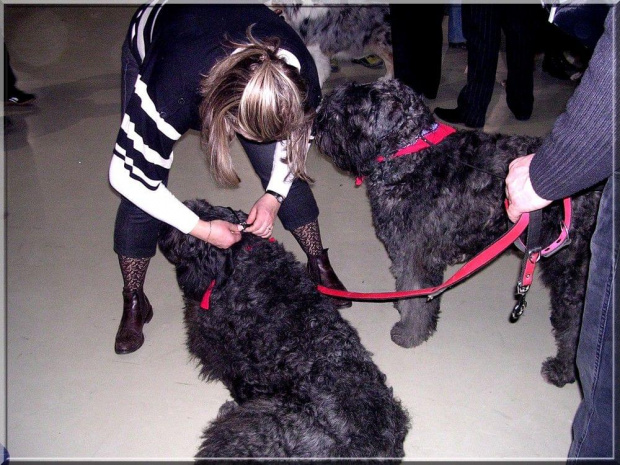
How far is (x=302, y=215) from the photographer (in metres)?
2.72

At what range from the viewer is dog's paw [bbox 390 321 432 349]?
8.67ft

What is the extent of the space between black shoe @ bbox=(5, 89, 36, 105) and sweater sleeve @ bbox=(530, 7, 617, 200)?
5.11 metres

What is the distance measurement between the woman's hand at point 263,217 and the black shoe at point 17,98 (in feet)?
12.8

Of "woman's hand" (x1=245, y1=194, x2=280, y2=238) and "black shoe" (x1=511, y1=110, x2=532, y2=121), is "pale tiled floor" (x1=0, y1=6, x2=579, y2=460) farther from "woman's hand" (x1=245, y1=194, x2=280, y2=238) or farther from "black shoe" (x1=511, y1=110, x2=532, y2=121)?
"black shoe" (x1=511, y1=110, x2=532, y2=121)

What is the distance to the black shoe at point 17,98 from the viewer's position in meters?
5.03

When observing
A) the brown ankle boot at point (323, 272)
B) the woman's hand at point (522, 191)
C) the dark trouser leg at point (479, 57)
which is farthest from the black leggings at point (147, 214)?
the dark trouser leg at point (479, 57)

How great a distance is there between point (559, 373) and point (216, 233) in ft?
5.70

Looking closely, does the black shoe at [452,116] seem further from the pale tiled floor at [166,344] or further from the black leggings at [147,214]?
the black leggings at [147,214]

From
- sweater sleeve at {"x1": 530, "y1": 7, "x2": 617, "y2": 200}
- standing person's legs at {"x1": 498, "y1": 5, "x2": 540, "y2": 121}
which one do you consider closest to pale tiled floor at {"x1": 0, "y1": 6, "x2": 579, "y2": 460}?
sweater sleeve at {"x1": 530, "y1": 7, "x2": 617, "y2": 200}

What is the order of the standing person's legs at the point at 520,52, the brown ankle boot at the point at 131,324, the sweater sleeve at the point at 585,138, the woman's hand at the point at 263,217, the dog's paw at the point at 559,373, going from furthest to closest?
the standing person's legs at the point at 520,52
the brown ankle boot at the point at 131,324
the dog's paw at the point at 559,373
the woman's hand at the point at 263,217
the sweater sleeve at the point at 585,138

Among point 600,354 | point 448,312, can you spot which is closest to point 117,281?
point 448,312

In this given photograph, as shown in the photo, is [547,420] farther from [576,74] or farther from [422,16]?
[576,74]

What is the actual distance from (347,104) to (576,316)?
4.67ft

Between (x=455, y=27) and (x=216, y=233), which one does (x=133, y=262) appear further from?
(x=455, y=27)
